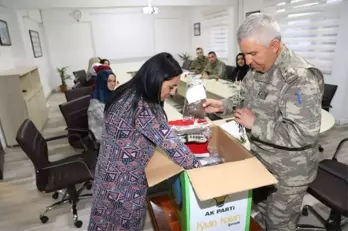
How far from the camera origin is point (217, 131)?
125 cm

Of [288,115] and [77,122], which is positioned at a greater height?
[288,115]

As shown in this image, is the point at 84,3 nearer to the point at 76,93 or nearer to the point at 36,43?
the point at 36,43

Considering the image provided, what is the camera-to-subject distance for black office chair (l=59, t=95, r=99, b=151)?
231cm

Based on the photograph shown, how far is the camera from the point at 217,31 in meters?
6.82

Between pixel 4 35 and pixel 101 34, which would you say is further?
pixel 101 34

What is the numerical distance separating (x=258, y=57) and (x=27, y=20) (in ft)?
22.0

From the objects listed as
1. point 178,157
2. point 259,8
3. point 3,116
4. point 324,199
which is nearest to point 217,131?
point 178,157

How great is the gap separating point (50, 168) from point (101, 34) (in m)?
6.86

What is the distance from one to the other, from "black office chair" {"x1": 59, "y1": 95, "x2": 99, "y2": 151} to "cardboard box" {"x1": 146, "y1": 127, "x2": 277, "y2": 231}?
5.07 feet

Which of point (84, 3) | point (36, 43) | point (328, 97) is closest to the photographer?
point (328, 97)

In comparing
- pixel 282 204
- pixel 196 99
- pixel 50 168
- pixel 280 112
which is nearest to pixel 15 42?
pixel 50 168

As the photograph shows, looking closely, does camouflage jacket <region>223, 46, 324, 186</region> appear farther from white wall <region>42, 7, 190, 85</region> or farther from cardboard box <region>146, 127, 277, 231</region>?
white wall <region>42, 7, 190, 85</region>

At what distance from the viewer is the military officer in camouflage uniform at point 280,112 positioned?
91cm

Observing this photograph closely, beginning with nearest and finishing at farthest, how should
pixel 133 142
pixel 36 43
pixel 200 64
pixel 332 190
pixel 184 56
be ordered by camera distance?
pixel 133 142, pixel 332 190, pixel 200 64, pixel 36 43, pixel 184 56
